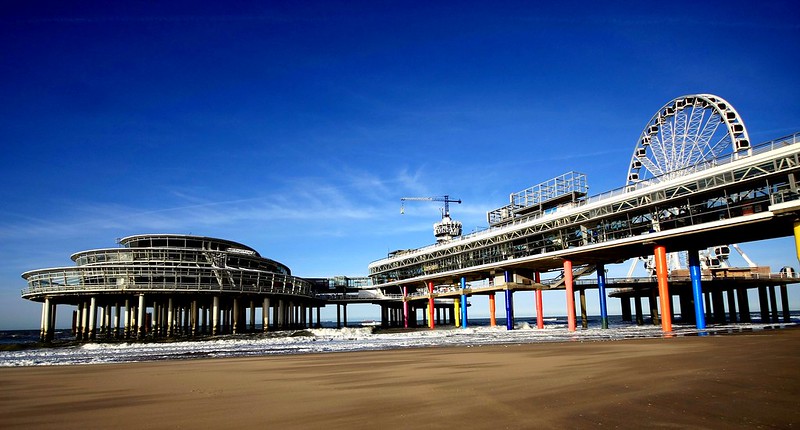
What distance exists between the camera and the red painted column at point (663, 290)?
38.7 meters

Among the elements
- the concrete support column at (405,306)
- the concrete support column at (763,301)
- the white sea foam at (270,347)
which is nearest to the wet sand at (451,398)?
the white sea foam at (270,347)

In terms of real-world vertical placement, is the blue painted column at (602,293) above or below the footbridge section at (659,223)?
below

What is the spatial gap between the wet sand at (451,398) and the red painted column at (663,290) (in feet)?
87.1

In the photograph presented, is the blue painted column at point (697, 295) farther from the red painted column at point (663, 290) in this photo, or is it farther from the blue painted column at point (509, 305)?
the blue painted column at point (509, 305)

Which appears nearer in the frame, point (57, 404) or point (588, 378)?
point (57, 404)

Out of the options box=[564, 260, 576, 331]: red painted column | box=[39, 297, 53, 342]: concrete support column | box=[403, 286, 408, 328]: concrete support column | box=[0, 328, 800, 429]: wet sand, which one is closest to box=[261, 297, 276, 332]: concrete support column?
box=[39, 297, 53, 342]: concrete support column

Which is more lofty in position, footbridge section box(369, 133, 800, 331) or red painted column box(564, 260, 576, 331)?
footbridge section box(369, 133, 800, 331)

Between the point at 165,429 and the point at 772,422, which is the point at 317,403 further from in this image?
the point at 772,422

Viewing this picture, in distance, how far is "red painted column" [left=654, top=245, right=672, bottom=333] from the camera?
38688 mm

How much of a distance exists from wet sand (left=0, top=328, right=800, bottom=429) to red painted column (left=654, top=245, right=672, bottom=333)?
87.1 ft

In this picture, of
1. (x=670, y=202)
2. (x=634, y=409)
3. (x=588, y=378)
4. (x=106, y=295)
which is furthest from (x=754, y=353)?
(x=106, y=295)

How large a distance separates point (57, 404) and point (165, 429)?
16.3 feet

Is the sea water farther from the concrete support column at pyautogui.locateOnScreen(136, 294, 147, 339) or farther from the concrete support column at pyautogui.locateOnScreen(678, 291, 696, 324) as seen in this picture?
the concrete support column at pyautogui.locateOnScreen(678, 291, 696, 324)

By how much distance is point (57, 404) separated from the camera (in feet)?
32.8
